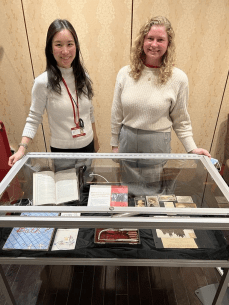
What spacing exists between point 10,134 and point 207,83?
107 inches

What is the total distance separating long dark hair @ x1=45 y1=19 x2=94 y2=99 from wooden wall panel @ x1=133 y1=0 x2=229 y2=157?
1.21 metres

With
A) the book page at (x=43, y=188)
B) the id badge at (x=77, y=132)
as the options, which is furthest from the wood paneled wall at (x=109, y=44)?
the book page at (x=43, y=188)

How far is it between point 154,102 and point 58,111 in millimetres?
696

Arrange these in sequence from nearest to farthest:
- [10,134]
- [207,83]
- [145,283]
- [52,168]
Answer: [52,168]
[145,283]
[207,83]
[10,134]

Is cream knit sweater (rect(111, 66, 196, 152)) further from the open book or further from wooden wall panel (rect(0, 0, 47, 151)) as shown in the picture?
wooden wall panel (rect(0, 0, 47, 151))

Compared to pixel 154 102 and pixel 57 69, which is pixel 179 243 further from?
pixel 57 69

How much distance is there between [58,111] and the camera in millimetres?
1657

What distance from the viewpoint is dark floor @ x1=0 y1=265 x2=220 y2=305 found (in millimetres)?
1707

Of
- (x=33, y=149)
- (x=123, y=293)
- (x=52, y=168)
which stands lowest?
(x=123, y=293)

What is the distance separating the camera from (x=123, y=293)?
5.74 feet

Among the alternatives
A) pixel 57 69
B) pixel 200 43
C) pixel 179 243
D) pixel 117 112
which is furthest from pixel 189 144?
pixel 200 43

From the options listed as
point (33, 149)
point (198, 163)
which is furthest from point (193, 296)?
point (33, 149)

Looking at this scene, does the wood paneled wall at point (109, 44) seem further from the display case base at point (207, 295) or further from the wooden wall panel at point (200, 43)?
the display case base at point (207, 295)

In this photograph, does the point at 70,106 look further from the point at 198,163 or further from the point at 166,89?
the point at 198,163
